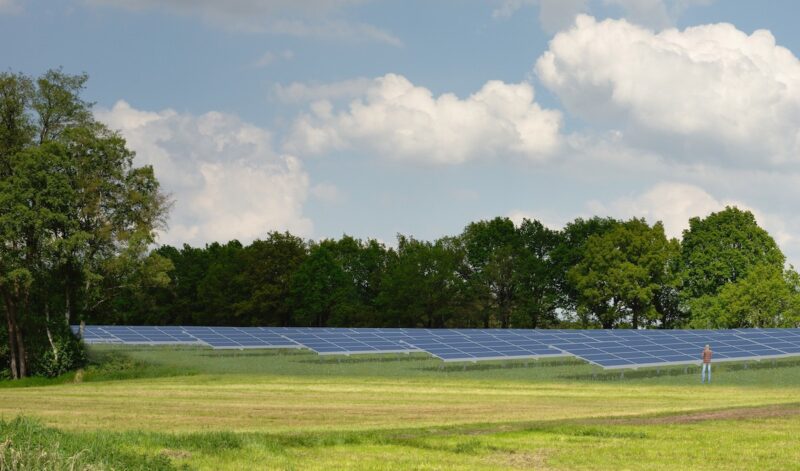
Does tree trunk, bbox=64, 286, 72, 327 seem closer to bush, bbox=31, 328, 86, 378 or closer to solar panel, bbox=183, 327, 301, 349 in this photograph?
bush, bbox=31, 328, 86, 378

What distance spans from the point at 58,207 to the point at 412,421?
136 ft

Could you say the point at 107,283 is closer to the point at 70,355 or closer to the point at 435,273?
the point at 70,355

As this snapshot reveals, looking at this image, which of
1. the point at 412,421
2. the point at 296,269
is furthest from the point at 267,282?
the point at 412,421

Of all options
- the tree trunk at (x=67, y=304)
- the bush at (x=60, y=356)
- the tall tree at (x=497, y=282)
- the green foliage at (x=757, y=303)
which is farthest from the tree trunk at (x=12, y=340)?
the green foliage at (x=757, y=303)

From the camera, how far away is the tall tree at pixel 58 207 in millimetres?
62562

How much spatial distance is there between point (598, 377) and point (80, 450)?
43.6 meters

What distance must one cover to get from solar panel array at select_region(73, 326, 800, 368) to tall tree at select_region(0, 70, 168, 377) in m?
16.2

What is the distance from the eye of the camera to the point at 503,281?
416ft

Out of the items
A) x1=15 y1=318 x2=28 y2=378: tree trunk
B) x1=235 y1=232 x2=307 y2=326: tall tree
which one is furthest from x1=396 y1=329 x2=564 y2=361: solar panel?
x1=235 y1=232 x2=307 y2=326: tall tree

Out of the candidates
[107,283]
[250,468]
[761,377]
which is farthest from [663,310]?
[250,468]

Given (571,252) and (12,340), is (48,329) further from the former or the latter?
(571,252)

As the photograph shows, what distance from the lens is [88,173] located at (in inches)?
2581

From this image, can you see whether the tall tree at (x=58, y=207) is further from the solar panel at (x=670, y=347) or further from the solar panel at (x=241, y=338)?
the solar panel at (x=670, y=347)

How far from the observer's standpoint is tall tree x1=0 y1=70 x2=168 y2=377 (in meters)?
62.6
